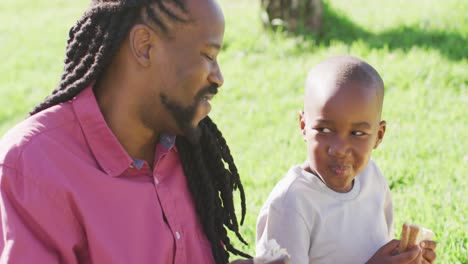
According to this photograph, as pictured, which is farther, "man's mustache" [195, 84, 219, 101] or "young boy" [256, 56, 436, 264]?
"young boy" [256, 56, 436, 264]

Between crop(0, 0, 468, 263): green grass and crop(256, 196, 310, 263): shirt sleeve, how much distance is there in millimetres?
932

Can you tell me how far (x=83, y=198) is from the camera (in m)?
2.63

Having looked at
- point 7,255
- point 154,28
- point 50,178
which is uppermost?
point 154,28

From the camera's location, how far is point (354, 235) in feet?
10.8

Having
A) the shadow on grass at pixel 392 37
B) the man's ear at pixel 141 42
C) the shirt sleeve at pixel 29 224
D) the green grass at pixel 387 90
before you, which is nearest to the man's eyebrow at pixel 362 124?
the man's ear at pixel 141 42

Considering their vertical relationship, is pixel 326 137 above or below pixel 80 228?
above

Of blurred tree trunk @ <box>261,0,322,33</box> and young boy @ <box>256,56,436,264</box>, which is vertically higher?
blurred tree trunk @ <box>261,0,322,33</box>

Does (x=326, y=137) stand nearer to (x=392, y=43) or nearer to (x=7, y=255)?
(x=7, y=255)

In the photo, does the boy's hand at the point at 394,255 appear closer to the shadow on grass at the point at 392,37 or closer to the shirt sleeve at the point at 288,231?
the shirt sleeve at the point at 288,231

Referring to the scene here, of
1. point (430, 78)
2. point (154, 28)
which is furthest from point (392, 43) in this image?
point (154, 28)

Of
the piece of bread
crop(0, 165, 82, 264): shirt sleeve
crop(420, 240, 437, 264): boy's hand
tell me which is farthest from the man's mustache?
crop(420, 240, 437, 264): boy's hand

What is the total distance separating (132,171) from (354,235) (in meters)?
1.01

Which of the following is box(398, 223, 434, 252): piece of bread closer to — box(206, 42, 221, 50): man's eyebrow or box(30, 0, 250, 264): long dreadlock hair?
box(30, 0, 250, 264): long dreadlock hair

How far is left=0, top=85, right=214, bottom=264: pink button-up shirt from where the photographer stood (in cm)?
252
